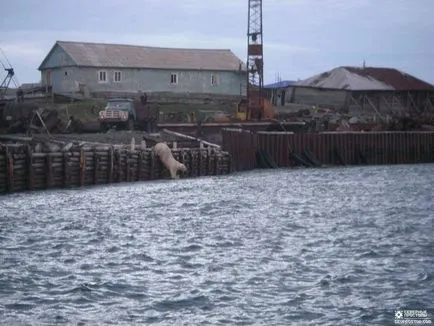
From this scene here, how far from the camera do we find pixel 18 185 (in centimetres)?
3362

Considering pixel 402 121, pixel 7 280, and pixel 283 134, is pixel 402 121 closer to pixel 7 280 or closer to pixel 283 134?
pixel 283 134

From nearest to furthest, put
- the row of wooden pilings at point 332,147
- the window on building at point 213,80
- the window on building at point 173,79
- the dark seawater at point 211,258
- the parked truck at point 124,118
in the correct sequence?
the dark seawater at point 211,258, the row of wooden pilings at point 332,147, the parked truck at point 124,118, the window on building at point 173,79, the window on building at point 213,80

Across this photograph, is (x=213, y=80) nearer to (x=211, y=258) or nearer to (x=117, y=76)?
(x=117, y=76)

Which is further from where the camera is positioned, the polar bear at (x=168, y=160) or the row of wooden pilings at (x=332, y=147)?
the row of wooden pilings at (x=332, y=147)

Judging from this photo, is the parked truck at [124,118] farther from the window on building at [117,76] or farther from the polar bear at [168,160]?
the window on building at [117,76]

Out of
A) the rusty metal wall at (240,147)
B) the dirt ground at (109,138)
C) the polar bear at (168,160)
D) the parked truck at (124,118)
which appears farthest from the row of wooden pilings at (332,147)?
the polar bear at (168,160)

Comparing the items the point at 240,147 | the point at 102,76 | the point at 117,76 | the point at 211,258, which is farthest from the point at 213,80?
the point at 211,258

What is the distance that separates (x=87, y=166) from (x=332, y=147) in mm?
23335

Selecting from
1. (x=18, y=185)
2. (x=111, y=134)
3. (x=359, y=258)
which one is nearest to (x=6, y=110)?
(x=111, y=134)

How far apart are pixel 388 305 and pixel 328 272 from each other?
9.81ft

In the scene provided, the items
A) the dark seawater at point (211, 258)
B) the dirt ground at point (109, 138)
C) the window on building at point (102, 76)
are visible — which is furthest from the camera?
the window on building at point (102, 76)

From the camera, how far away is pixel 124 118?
5097 cm

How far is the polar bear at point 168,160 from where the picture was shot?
40750 millimetres

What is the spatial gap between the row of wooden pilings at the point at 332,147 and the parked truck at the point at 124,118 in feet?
18.6
